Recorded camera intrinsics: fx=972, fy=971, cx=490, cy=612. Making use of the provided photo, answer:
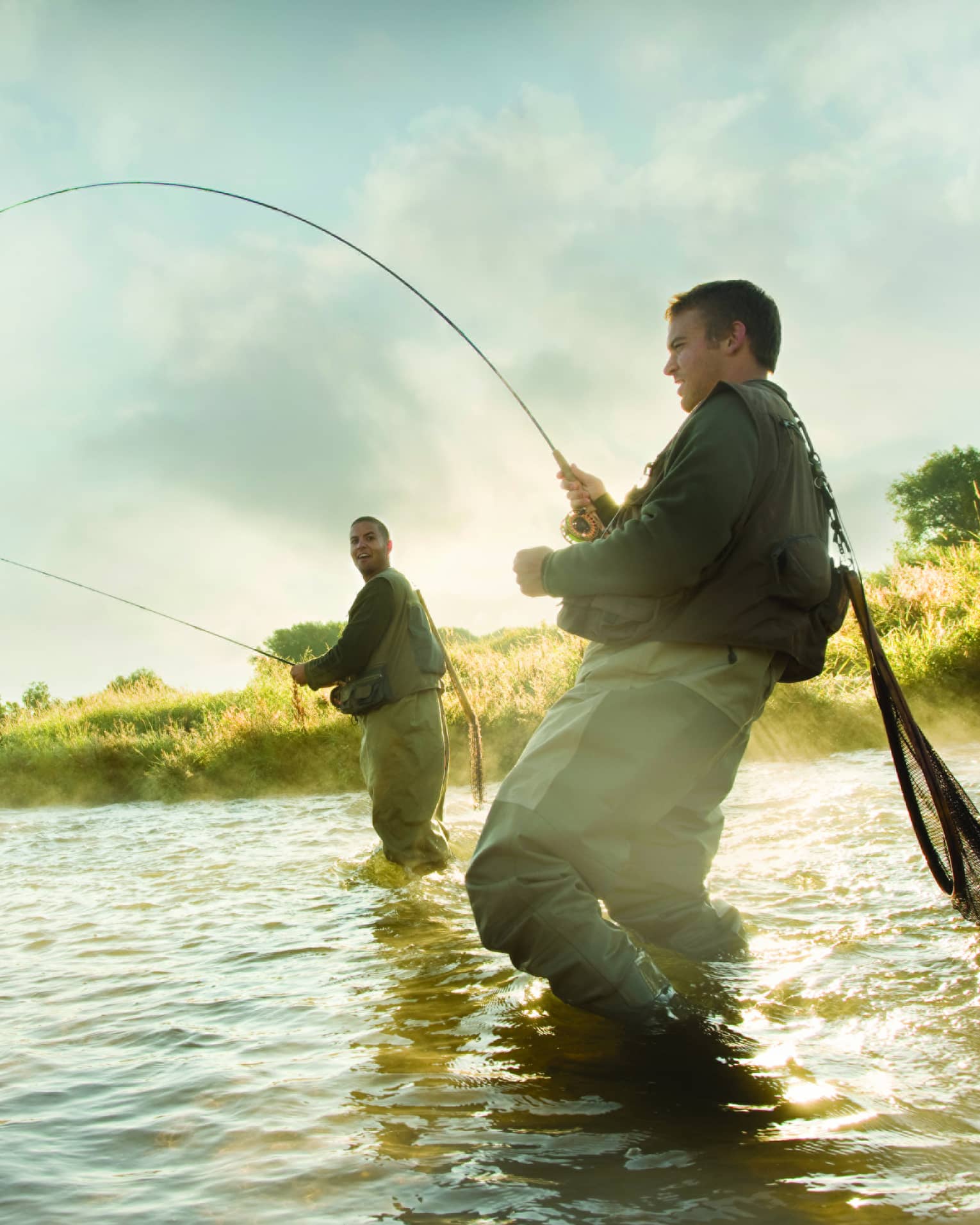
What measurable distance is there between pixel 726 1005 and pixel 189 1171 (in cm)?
173

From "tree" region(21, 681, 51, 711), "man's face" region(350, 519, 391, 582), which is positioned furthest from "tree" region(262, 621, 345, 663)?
"man's face" region(350, 519, 391, 582)

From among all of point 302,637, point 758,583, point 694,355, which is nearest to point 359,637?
point 694,355

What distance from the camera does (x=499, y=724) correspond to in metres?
13.9

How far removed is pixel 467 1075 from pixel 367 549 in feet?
14.5

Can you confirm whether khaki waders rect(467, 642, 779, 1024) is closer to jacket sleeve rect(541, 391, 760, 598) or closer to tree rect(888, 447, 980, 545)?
jacket sleeve rect(541, 391, 760, 598)

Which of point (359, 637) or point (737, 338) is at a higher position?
point (737, 338)

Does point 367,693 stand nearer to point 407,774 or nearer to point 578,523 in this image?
point 407,774

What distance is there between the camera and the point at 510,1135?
2428 mm

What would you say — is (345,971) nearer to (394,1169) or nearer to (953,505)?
(394,1169)

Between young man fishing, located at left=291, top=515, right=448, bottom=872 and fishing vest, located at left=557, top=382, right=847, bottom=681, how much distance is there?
356 centimetres

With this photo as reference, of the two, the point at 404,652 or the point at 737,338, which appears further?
the point at 404,652

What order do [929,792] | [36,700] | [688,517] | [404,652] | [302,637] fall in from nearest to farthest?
[688,517]
[929,792]
[404,652]
[36,700]
[302,637]

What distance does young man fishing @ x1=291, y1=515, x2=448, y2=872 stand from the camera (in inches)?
254

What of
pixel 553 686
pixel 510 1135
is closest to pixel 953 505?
pixel 553 686
